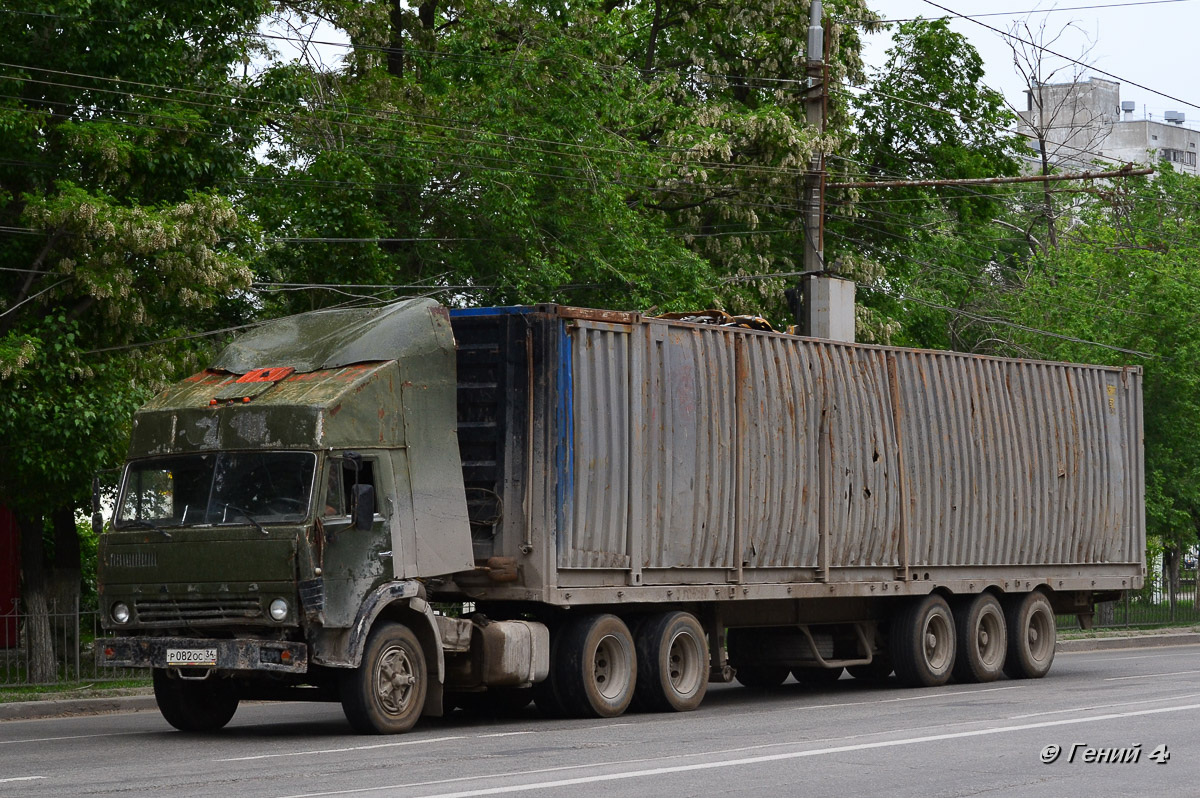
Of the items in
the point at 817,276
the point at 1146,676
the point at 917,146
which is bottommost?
the point at 1146,676

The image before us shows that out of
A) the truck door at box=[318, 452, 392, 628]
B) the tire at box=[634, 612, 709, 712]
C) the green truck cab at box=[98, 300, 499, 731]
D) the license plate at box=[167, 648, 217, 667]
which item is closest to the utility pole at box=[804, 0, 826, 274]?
the tire at box=[634, 612, 709, 712]

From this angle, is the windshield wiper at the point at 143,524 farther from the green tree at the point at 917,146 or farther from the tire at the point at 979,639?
the green tree at the point at 917,146

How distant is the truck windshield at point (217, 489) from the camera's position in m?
13.0

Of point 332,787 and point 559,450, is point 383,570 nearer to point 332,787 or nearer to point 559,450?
point 559,450

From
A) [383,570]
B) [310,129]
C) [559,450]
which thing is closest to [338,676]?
Answer: [383,570]

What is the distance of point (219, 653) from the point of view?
42.1 ft

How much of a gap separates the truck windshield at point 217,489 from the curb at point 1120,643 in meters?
17.4

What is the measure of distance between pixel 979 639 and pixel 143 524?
33.7ft

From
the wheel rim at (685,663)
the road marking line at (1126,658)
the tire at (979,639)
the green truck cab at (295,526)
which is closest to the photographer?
the green truck cab at (295,526)

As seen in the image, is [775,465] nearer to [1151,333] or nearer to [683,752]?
[683,752]

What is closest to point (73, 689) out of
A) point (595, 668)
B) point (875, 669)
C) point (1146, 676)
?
point (595, 668)

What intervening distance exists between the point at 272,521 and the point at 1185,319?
24890 millimetres

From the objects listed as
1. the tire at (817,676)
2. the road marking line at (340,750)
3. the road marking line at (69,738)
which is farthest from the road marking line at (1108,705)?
the road marking line at (69,738)

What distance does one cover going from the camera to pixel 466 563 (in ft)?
46.2
